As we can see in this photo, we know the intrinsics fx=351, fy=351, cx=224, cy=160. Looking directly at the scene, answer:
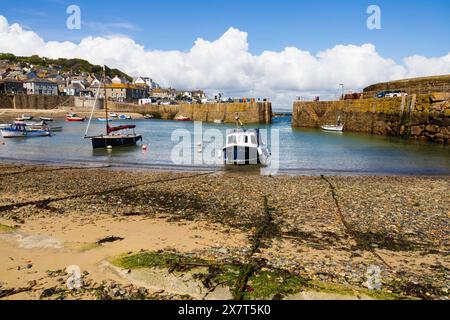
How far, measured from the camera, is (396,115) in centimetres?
4847

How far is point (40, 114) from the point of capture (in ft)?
337

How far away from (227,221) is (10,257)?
5.90 m

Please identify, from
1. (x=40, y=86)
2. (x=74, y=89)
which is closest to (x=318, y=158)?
(x=40, y=86)

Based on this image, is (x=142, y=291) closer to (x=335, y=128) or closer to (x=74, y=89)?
A: (x=335, y=128)

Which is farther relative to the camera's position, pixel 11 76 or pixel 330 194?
pixel 11 76

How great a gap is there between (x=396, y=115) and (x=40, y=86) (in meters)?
133

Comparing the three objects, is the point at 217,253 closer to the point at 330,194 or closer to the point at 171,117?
the point at 330,194

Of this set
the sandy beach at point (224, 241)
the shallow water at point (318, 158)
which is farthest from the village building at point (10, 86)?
the sandy beach at point (224, 241)

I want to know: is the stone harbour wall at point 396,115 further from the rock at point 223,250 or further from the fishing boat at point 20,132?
the fishing boat at point 20,132

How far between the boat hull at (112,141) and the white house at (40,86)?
373 feet

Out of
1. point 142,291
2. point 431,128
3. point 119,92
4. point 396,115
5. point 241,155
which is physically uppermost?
point 119,92

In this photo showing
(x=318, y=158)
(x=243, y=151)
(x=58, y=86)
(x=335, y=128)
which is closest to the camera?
(x=243, y=151)

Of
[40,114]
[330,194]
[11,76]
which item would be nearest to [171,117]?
[40,114]

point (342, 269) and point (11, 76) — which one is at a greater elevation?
point (11, 76)
